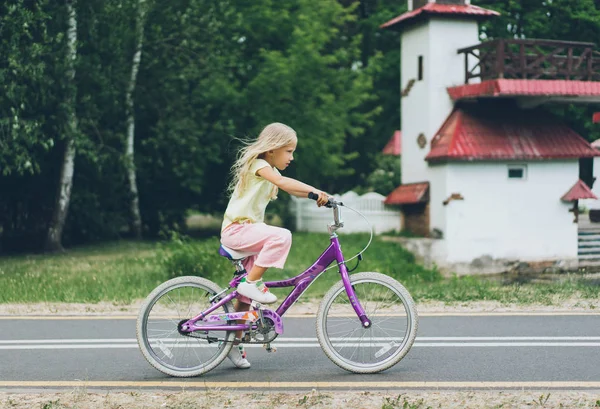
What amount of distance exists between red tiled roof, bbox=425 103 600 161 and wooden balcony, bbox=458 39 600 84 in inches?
51.8

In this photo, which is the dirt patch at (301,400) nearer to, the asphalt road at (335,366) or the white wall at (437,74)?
the asphalt road at (335,366)

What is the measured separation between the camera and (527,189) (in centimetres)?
2888

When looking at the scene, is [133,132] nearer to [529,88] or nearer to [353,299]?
[529,88]

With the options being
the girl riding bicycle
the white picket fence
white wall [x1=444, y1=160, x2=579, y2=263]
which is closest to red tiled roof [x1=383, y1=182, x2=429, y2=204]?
the white picket fence

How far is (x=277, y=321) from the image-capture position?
634cm

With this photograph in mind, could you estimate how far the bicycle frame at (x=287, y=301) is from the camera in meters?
6.36

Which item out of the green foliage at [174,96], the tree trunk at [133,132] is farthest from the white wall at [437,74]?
the tree trunk at [133,132]

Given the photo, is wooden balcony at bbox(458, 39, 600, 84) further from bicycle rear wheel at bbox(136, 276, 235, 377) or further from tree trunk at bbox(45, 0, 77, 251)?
bicycle rear wheel at bbox(136, 276, 235, 377)

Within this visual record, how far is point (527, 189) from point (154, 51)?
1322 centimetres

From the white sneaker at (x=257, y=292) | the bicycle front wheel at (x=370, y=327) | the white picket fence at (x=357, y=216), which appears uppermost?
the white sneaker at (x=257, y=292)

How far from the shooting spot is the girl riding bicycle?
6.25m

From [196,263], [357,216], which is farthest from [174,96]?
[196,263]

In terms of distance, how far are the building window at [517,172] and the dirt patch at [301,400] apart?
23.5 m

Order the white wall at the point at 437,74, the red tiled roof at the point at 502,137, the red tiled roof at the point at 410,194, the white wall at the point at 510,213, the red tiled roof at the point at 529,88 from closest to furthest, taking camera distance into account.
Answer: the red tiled roof at the point at 529,88 < the red tiled roof at the point at 502,137 < the white wall at the point at 510,213 < the white wall at the point at 437,74 < the red tiled roof at the point at 410,194
